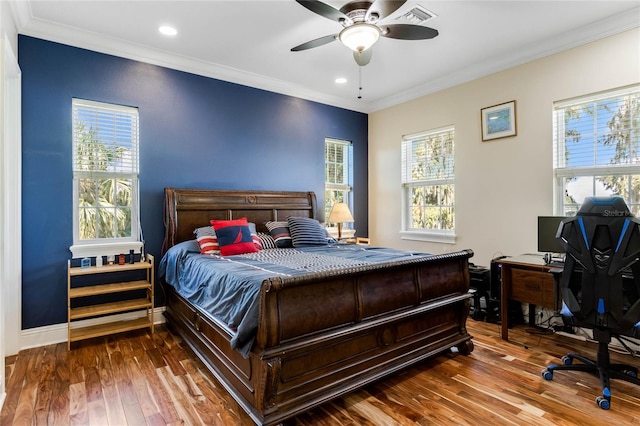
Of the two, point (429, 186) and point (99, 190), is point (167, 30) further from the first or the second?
point (429, 186)

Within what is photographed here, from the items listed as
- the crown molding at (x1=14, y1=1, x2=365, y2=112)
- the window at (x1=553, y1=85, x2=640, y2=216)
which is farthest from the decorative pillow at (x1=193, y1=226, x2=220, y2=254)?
the window at (x1=553, y1=85, x2=640, y2=216)

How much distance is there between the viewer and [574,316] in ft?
7.59

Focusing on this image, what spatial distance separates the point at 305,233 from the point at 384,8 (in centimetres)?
232

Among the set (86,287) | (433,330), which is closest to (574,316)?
(433,330)

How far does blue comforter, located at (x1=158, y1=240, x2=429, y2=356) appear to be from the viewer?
1930mm

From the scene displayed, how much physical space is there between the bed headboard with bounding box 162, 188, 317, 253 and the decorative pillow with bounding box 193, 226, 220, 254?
28 cm

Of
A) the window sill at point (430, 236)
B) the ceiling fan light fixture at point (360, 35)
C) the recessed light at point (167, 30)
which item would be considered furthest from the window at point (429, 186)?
the recessed light at point (167, 30)

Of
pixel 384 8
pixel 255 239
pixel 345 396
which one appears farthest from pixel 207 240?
pixel 384 8

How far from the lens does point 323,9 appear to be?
232cm

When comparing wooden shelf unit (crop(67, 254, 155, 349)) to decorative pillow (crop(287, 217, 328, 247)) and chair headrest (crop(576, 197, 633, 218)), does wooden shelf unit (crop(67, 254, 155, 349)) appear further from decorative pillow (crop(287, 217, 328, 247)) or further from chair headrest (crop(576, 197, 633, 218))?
chair headrest (crop(576, 197, 633, 218))

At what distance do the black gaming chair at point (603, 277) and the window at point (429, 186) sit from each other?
208cm

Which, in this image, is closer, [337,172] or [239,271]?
[239,271]

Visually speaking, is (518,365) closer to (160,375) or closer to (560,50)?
(160,375)

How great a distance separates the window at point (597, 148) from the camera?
120 inches
